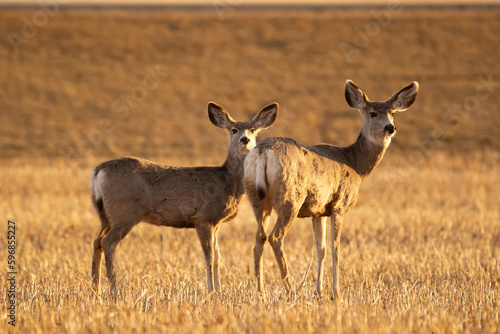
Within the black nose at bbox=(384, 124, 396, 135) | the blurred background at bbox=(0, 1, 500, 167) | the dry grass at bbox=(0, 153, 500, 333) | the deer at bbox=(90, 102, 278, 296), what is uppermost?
the blurred background at bbox=(0, 1, 500, 167)

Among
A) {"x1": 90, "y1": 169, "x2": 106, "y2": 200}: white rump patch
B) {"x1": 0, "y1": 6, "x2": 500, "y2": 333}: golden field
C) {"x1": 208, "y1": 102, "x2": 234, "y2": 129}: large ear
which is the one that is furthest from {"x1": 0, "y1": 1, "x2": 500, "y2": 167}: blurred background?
{"x1": 90, "y1": 169, "x2": 106, "y2": 200}: white rump patch

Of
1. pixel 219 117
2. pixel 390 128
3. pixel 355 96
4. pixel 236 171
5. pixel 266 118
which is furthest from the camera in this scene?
pixel 219 117

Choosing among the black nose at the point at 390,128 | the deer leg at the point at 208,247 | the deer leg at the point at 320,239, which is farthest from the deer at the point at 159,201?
the black nose at the point at 390,128

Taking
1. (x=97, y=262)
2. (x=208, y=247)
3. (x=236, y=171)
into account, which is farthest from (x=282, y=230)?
(x=97, y=262)

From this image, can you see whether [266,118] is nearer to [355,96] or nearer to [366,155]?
[355,96]

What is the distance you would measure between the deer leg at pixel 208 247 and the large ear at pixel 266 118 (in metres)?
1.73

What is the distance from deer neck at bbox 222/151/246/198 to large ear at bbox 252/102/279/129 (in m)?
0.56

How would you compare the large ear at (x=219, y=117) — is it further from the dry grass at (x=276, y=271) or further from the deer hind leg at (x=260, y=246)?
the deer hind leg at (x=260, y=246)

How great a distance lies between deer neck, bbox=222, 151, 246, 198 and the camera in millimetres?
8641

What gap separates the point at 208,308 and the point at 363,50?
144ft

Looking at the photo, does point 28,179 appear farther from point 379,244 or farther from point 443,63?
point 443,63

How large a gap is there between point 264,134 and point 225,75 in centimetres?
1547

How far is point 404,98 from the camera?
8625mm

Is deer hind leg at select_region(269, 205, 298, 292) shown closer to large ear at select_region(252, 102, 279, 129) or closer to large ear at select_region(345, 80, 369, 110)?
large ear at select_region(345, 80, 369, 110)
